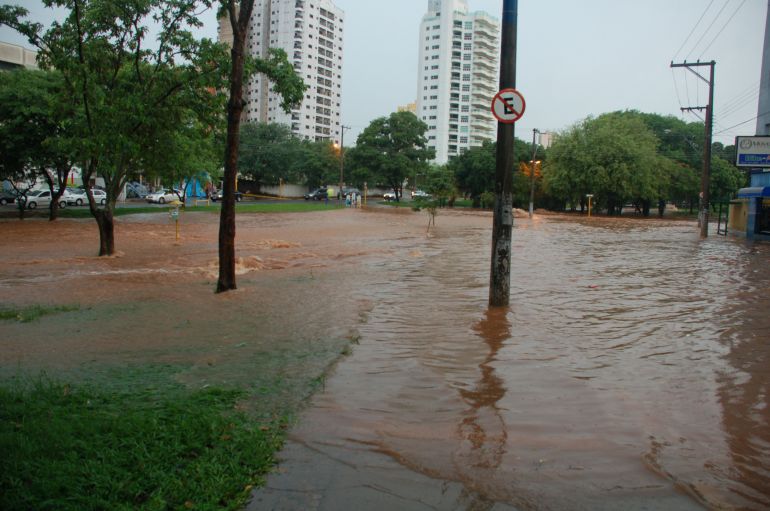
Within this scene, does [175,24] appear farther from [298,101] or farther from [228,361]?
[228,361]

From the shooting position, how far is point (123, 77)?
17.9 m

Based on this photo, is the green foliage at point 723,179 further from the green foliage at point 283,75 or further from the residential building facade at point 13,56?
the residential building facade at point 13,56

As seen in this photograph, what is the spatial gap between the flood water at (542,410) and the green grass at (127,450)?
298 millimetres

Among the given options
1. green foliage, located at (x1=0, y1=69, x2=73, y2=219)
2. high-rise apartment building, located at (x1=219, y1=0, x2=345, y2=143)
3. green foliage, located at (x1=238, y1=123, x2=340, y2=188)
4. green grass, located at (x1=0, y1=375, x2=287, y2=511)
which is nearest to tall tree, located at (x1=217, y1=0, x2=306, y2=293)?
green grass, located at (x1=0, y1=375, x2=287, y2=511)

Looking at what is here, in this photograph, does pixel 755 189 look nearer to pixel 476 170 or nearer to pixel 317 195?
pixel 476 170

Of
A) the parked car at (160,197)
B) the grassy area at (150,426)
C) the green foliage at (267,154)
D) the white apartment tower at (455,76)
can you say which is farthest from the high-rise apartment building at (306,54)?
the grassy area at (150,426)

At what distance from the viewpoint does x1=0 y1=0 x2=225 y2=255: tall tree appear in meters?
15.4

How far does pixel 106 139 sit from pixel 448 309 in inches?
411

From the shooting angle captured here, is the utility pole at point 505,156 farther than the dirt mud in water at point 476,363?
Yes

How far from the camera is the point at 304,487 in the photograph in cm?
360

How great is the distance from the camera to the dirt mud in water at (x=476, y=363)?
3.82 metres

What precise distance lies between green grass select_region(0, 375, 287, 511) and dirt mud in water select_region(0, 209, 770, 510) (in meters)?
0.28

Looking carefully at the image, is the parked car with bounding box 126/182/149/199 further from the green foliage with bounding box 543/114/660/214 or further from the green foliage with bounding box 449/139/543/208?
the green foliage with bounding box 543/114/660/214

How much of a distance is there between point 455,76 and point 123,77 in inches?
5094
